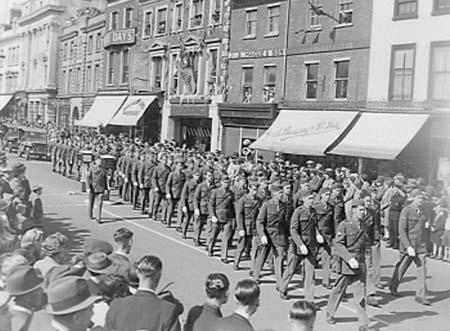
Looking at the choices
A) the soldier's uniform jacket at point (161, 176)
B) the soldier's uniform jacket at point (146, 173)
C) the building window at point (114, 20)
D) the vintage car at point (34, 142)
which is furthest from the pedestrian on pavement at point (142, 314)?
the building window at point (114, 20)

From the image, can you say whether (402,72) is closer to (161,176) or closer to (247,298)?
(161,176)

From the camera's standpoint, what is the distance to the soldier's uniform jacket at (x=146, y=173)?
1803cm

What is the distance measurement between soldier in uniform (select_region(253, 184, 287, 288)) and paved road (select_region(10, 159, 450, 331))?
0.55 meters

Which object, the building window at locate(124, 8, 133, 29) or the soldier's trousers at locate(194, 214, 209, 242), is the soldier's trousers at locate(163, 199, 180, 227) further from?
the building window at locate(124, 8, 133, 29)

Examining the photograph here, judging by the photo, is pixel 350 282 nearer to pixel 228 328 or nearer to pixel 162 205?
pixel 228 328

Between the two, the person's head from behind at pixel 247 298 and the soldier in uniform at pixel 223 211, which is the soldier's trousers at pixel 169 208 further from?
the person's head from behind at pixel 247 298

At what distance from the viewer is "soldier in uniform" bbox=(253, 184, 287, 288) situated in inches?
435

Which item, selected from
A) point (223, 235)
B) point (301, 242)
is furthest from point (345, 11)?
point (301, 242)

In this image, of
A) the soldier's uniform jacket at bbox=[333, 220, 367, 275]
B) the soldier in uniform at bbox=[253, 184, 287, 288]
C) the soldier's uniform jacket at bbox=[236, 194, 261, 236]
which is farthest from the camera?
the soldier's uniform jacket at bbox=[236, 194, 261, 236]

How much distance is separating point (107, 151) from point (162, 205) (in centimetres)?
616

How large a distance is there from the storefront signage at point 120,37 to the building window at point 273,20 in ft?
45.8

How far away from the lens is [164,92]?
3644 centimetres

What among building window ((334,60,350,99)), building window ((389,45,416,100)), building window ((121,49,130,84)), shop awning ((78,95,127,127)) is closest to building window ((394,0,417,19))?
building window ((389,45,416,100))

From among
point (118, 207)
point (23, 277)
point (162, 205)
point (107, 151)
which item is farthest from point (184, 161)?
point (23, 277)
